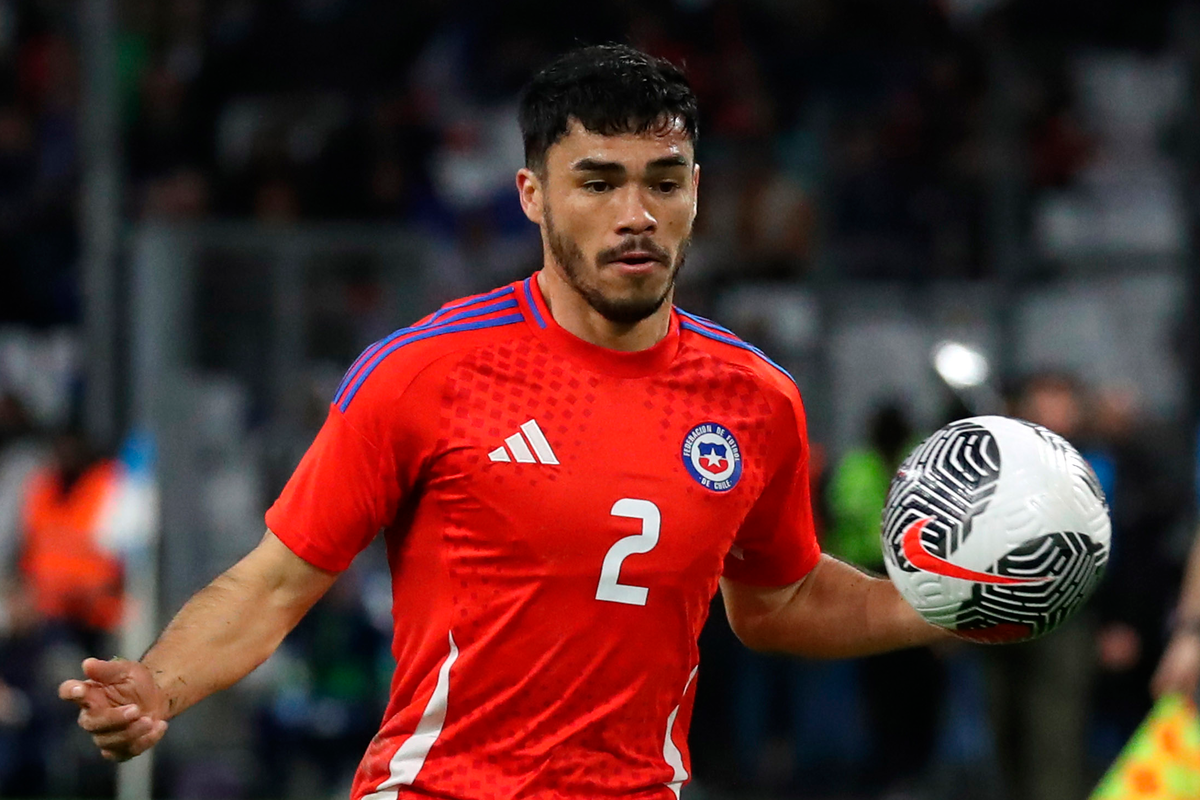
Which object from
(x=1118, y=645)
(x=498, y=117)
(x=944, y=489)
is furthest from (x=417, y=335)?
(x=498, y=117)

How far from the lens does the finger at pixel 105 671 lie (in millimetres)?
2896

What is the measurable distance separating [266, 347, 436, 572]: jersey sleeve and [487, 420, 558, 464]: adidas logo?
0.13 meters

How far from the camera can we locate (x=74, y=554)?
9.80 m

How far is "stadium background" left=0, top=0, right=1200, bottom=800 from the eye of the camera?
955 cm

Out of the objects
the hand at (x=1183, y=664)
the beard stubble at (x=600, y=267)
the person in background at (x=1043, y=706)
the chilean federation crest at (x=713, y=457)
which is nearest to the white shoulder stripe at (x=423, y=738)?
the chilean federation crest at (x=713, y=457)

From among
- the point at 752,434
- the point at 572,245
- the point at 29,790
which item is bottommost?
the point at 29,790

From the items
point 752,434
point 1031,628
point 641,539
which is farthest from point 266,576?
point 1031,628

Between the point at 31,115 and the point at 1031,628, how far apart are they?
10.2 m

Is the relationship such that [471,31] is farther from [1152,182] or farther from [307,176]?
[1152,182]

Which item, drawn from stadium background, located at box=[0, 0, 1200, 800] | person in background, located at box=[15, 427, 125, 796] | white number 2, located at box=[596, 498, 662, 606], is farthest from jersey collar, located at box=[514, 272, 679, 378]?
person in background, located at box=[15, 427, 125, 796]

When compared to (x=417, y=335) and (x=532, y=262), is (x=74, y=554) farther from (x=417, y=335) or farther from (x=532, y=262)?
(x=417, y=335)

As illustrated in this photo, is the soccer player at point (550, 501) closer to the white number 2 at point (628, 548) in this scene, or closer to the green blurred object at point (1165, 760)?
the white number 2 at point (628, 548)

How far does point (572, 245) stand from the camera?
3.39 m

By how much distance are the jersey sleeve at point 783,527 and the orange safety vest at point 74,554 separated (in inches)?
257
